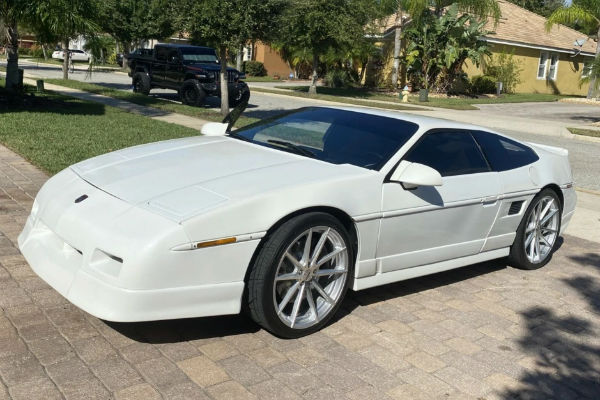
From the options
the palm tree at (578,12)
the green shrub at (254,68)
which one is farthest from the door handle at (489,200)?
the green shrub at (254,68)

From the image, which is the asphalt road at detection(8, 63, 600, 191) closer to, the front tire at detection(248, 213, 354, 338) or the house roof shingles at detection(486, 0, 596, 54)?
the house roof shingles at detection(486, 0, 596, 54)

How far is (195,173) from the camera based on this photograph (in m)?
3.97

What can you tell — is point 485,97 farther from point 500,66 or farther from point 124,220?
point 124,220

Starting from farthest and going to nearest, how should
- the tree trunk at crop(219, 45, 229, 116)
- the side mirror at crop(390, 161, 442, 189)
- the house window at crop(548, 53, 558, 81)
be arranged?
the house window at crop(548, 53, 558, 81)
the tree trunk at crop(219, 45, 229, 116)
the side mirror at crop(390, 161, 442, 189)

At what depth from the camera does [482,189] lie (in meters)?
4.83

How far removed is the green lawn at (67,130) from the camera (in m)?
8.88

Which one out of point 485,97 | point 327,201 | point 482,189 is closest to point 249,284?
point 327,201

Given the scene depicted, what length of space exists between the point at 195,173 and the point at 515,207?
8.88 ft

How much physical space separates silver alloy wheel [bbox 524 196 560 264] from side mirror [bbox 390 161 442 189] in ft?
5.46

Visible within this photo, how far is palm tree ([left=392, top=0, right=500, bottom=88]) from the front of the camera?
30.3m

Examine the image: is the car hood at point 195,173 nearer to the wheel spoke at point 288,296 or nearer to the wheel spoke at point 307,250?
the wheel spoke at point 307,250

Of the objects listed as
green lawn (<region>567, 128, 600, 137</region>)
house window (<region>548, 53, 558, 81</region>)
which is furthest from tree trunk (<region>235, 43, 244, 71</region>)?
house window (<region>548, 53, 558, 81</region>)

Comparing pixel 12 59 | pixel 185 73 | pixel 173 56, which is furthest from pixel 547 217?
pixel 173 56

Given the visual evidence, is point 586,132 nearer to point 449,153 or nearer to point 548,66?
point 449,153
